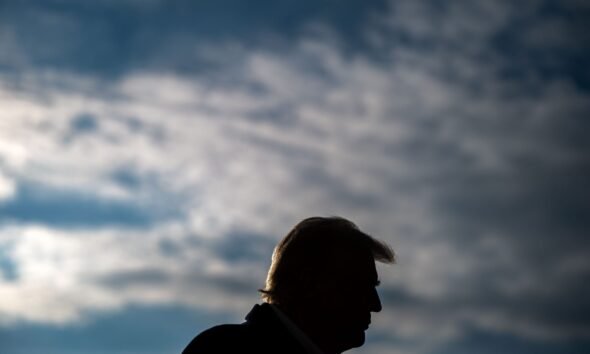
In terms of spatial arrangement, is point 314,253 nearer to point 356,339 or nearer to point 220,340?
point 356,339

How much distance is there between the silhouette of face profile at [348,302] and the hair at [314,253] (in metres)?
0.06

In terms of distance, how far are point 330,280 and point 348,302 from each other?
19 centimetres

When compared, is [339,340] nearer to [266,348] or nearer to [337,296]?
[337,296]

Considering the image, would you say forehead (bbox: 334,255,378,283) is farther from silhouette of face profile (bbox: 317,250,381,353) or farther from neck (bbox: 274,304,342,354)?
neck (bbox: 274,304,342,354)

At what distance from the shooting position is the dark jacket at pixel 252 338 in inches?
180

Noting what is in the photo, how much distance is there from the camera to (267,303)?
16.6 ft

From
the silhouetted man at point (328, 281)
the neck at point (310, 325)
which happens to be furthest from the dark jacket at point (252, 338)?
the neck at point (310, 325)

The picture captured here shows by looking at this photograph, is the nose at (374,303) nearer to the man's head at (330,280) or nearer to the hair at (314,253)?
the man's head at (330,280)

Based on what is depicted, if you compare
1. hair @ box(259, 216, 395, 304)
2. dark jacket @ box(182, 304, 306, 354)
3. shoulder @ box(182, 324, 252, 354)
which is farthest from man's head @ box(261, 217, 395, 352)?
shoulder @ box(182, 324, 252, 354)

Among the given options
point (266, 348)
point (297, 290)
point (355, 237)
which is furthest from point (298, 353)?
point (355, 237)

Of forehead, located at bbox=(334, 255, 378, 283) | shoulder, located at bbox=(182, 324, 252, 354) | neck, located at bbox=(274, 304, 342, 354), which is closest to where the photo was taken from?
shoulder, located at bbox=(182, 324, 252, 354)

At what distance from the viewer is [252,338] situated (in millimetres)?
4711

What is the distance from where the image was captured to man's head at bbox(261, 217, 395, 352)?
522 centimetres

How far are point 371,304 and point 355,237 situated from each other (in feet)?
1.56
